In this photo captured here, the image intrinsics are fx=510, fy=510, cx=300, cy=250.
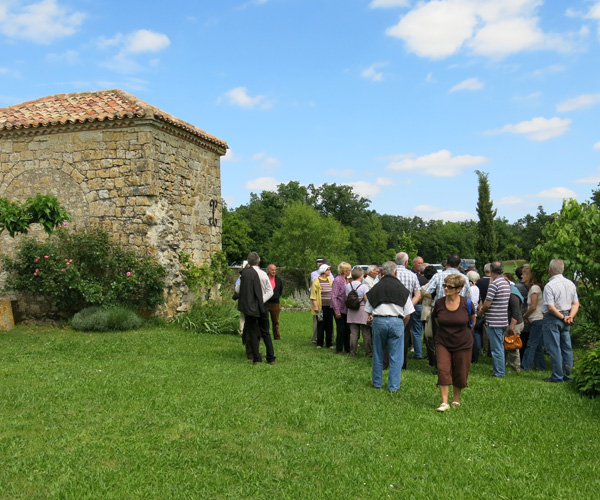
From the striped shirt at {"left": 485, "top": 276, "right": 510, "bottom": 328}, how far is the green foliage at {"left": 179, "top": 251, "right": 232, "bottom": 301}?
7390 mm

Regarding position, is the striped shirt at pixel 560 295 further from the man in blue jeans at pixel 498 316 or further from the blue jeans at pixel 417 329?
the blue jeans at pixel 417 329

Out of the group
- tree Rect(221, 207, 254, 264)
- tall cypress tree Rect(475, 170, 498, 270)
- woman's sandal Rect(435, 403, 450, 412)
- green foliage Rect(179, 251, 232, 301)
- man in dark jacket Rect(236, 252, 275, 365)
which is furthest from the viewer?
tree Rect(221, 207, 254, 264)

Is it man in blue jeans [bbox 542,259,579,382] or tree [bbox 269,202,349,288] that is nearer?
man in blue jeans [bbox 542,259,579,382]

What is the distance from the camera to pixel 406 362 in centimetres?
873

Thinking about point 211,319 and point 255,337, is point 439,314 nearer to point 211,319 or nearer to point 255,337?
point 255,337

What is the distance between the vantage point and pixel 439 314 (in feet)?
20.6

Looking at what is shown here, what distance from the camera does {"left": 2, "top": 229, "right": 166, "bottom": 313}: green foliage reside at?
1140cm

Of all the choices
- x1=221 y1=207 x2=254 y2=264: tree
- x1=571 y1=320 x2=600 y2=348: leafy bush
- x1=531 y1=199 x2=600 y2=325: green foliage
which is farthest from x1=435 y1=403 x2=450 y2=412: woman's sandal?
x1=221 y1=207 x2=254 y2=264: tree

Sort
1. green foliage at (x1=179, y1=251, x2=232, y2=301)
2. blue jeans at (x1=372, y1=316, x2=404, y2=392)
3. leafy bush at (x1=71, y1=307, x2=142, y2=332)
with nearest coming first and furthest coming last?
blue jeans at (x1=372, y1=316, x2=404, y2=392) < leafy bush at (x1=71, y1=307, x2=142, y2=332) < green foliage at (x1=179, y1=251, x2=232, y2=301)

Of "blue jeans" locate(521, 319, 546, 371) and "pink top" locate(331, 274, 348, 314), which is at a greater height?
"pink top" locate(331, 274, 348, 314)

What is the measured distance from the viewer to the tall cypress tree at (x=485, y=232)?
1588 inches

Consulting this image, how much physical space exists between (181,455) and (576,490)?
126 inches

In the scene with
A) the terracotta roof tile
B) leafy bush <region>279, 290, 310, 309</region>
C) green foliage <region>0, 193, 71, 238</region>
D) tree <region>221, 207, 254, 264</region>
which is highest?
the terracotta roof tile

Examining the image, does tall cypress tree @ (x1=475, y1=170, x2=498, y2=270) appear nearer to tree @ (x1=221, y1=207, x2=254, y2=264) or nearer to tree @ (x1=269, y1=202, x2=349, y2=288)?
tree @ (x1=269, y1=202, x2=349, y2=288)
